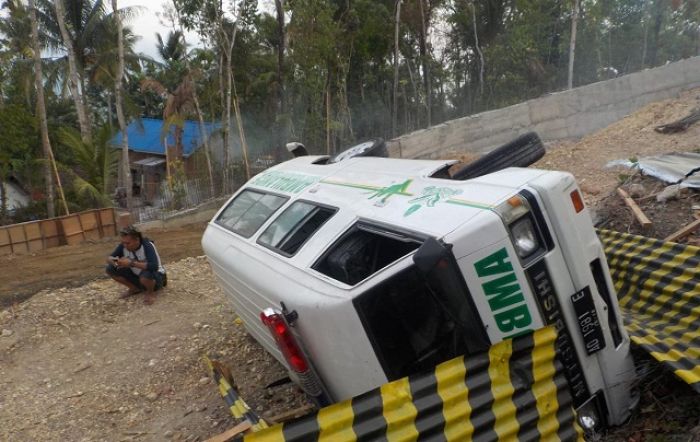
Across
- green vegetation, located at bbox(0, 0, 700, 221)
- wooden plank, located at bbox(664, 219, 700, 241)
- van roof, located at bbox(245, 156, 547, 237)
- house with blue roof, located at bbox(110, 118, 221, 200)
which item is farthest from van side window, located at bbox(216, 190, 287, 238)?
house with blue roof, located at bbox(110, 118, 221, 200)

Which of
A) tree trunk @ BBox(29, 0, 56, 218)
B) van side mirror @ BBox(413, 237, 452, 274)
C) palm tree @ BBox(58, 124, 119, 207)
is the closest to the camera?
van side mirror @ BBox(413, 237, 452, 274)

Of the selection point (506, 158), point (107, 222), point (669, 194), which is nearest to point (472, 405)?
point (506, 158)

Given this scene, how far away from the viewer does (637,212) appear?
5754mm

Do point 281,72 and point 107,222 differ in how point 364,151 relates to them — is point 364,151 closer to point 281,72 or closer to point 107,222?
point 107,222

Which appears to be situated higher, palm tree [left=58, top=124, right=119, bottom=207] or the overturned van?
palm tree [left=58, top=124, right=119, bottom=207]

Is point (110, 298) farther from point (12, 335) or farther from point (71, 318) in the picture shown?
point (12, 335)

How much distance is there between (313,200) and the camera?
3504 millimetres

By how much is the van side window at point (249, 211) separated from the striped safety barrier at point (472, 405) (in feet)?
6.01

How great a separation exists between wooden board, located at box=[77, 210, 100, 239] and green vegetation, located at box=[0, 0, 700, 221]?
6.76 ft

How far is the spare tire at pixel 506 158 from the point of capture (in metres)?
3.64

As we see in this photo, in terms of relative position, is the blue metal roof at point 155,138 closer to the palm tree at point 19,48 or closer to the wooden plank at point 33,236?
the palm tree at point 19,48

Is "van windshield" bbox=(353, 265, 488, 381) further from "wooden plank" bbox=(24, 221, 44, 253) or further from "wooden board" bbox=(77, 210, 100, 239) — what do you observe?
"wooden board" bbox=(77, 210, 100, 239)

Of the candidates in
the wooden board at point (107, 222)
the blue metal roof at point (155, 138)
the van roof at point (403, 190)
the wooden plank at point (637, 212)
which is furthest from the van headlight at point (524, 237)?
the blue metal roof at point (155, 138)

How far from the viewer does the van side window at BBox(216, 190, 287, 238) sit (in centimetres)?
393
